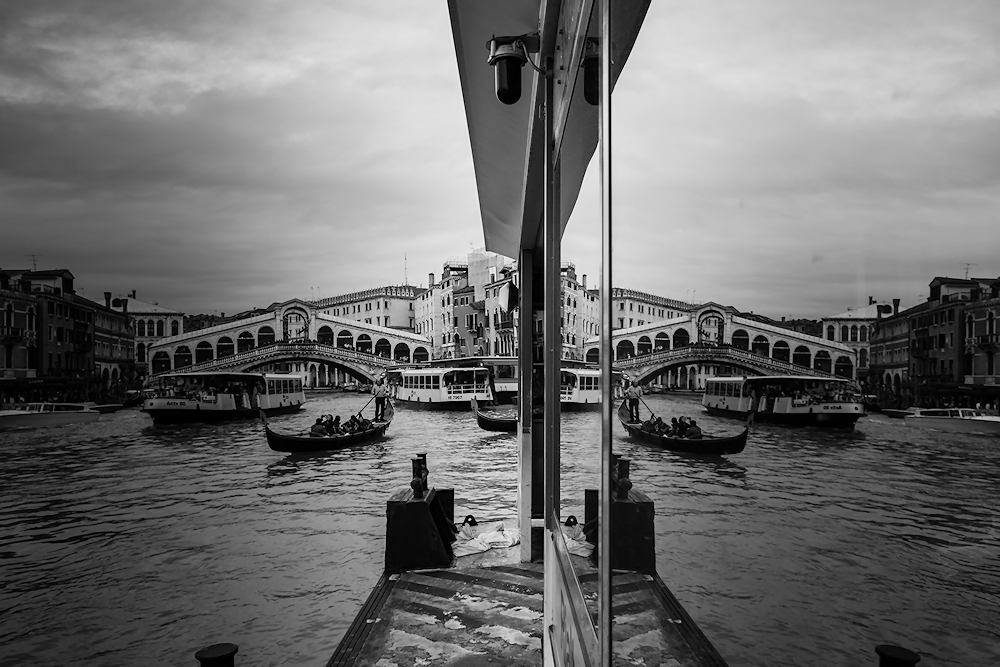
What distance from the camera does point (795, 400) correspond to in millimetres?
22625

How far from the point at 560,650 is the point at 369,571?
17.4 feet

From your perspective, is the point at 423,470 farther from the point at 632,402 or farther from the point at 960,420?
the point at 960,420

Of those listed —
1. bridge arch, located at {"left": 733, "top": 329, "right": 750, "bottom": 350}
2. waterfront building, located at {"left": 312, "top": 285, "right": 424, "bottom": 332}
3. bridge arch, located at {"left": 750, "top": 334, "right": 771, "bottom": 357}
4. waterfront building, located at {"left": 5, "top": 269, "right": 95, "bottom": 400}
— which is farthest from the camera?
waterfront building, located at {"left": 312, "top": 285, "right": 424, "bottom": 332}

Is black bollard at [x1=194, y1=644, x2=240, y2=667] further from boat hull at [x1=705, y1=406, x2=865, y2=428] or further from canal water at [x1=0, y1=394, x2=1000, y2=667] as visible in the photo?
boat hull at [x1=705, y1=406, x2=865, y2=428]

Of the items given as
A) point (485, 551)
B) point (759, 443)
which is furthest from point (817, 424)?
point (485, 551)

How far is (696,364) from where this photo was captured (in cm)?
3584

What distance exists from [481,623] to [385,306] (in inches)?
2354

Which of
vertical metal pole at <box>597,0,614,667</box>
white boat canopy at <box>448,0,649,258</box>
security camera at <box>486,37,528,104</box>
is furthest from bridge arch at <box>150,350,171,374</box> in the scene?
vertical metal pole at <box>597,0,614,667</box>

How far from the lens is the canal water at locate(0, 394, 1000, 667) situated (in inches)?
217

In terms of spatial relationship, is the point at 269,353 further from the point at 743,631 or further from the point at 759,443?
the point at 743,631

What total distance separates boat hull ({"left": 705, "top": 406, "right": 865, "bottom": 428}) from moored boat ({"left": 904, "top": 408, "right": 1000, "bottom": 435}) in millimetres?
2323

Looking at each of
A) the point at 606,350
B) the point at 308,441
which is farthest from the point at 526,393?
the point at 308,441

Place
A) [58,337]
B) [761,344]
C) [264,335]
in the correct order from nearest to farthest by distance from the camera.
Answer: [58,337], [761,344], [264,335]

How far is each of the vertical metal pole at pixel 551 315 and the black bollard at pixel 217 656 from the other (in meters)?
1.15
